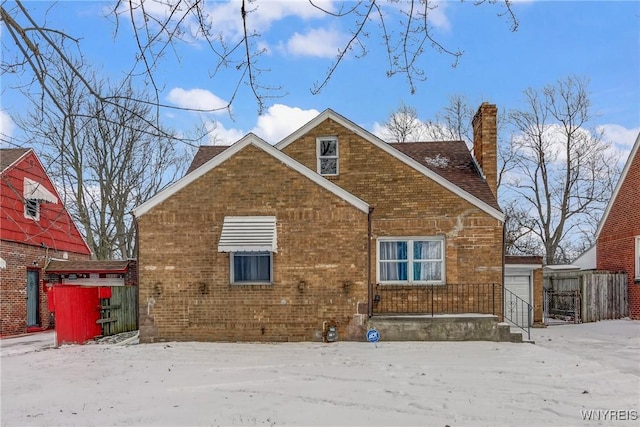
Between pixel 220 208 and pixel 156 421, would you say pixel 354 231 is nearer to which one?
pixel 220 208

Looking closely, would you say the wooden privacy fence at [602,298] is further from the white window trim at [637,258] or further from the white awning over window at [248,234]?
the white awning over window at [248,234]

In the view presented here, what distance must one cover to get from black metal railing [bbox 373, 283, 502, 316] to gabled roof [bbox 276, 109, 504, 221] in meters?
2.20

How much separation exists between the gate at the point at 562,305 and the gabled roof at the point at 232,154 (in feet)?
38.4

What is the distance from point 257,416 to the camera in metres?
5.92

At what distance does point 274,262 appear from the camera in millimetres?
11836

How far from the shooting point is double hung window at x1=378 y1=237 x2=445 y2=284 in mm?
13414

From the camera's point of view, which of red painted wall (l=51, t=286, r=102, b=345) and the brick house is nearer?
red painted wall (l=51, t=286, r=102, b=345)

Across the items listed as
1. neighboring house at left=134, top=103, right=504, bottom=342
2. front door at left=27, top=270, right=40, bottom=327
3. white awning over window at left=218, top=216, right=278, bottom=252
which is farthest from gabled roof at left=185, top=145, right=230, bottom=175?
front door at left=27, top=270, right=40, bottom=327

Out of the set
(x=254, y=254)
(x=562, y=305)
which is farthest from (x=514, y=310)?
(x=254, y=254)

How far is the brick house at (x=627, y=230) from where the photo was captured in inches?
703

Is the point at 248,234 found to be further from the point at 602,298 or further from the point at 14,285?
the point at 602,298

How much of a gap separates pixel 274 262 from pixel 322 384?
4640 mm

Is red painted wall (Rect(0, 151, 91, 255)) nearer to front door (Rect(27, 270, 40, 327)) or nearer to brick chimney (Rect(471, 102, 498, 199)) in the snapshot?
front door (Rect(27, 270, 40, 327))

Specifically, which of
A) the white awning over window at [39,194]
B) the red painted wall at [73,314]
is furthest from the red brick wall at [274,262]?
the white awning over window at [39,194]
